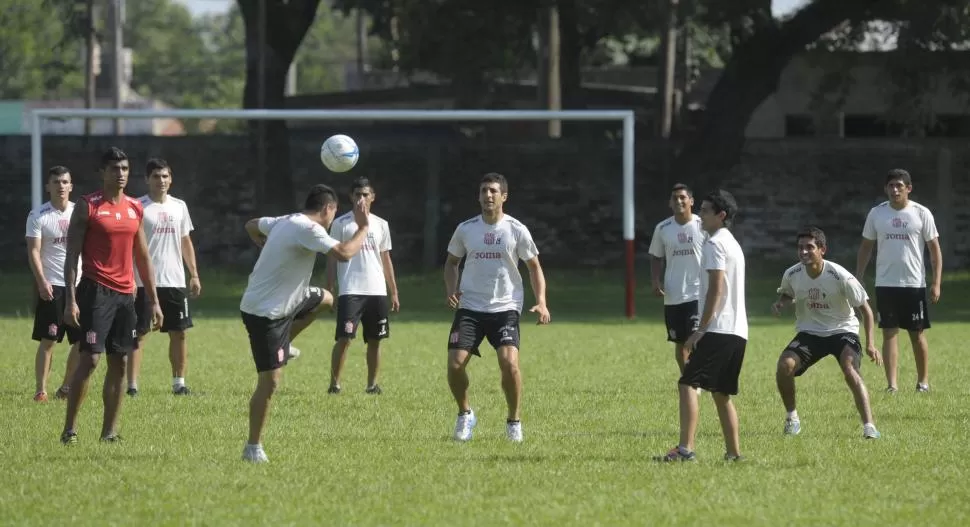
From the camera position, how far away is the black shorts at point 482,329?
1170 cm

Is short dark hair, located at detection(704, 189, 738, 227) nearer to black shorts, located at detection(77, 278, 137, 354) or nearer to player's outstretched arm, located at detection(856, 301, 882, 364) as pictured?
player's outstretched arm, located at detection(856, 301, 882, 364)

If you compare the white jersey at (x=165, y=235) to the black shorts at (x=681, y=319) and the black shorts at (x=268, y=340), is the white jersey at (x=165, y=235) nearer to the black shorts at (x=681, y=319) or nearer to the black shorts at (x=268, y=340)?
the black shorts at (x=268, y=340)

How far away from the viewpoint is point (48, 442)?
1126cm

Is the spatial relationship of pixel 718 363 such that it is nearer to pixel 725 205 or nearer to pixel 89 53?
pixel 725 205

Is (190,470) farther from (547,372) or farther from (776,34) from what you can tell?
(776,34)

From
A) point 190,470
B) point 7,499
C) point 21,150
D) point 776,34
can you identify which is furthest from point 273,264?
point 21,150

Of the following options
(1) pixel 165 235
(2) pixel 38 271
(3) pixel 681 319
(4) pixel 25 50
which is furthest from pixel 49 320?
(4) pixel 25 50

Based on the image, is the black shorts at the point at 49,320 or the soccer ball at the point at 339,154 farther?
the black shorts at the point at 49,320

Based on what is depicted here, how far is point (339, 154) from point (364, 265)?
3055mm

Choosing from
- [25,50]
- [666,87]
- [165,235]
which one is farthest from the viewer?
[25,50]

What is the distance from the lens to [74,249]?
1082 centimetres

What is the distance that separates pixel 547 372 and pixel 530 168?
1774cm

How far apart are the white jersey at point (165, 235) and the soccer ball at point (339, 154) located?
2.64 meters

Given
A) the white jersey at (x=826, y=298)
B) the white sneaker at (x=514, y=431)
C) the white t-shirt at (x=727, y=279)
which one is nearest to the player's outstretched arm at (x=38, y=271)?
the white sneaker at (x=514, y=431)
